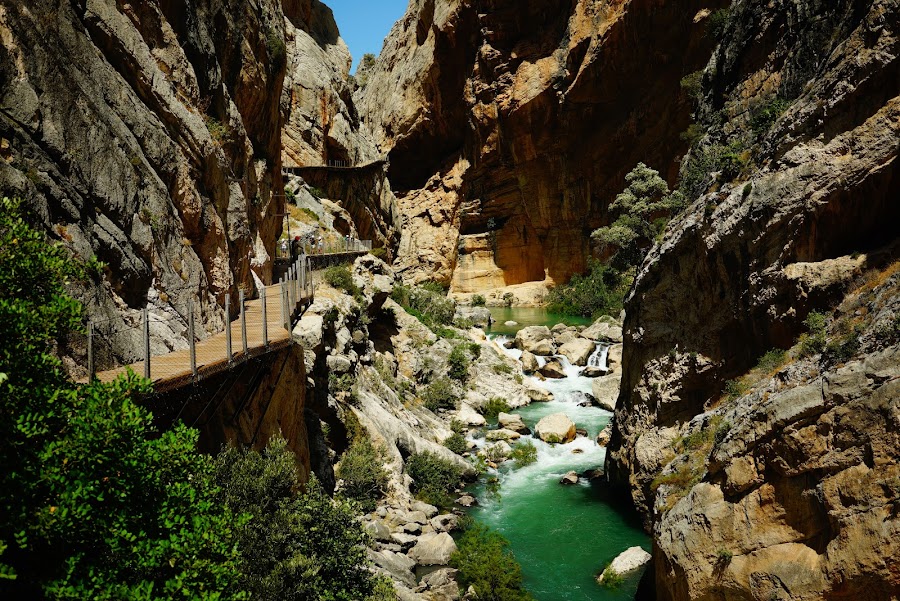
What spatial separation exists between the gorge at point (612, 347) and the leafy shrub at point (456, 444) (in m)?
0.12

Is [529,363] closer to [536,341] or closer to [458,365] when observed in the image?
[536,341]

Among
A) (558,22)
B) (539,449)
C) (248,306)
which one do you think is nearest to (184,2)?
(248,306)

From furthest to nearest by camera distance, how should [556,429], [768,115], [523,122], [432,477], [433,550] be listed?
1. [523,122]
2. [556,429]
3. [432,477]
4. [433,550]
5. [768,115]

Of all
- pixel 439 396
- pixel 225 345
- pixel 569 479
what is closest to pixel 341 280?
pixel 439 396

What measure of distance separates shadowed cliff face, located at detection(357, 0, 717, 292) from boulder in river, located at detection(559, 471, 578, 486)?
115 feet

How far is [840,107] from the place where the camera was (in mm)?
11188

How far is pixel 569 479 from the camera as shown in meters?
19.9

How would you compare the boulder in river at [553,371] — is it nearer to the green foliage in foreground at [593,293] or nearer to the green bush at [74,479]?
the green foliage in foreground at [593,293]

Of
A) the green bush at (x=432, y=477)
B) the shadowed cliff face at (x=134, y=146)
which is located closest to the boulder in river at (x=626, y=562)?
the green bush at (x=432, y=477)

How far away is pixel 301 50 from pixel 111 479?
4986cm

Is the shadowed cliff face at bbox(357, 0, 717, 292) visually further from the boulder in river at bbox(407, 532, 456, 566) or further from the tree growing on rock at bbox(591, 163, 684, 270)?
the boulder in river at bbox(407, 532, 456, 566)

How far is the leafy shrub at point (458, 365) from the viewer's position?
3023cm

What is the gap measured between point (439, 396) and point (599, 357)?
36.9 feet

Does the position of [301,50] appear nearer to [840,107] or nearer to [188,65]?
[188,65]
